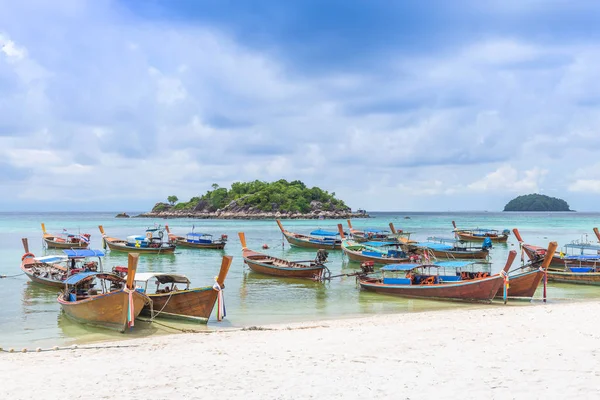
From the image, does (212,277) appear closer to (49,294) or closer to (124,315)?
(49,294)

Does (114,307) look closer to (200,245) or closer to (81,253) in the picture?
(81,253)

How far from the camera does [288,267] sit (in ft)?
97.6

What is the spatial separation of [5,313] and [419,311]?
54.1 feet

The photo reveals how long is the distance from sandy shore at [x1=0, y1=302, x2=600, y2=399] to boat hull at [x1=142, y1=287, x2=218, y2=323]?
6.99 feet

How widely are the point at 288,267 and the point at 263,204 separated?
379ft

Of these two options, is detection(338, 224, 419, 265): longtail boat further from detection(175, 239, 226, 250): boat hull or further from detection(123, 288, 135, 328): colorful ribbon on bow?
detection(123, 288, 135, 328): colorful ribbon on bow

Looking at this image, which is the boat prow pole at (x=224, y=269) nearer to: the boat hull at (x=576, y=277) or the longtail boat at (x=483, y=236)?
the boat hull at (x=576, y=277)

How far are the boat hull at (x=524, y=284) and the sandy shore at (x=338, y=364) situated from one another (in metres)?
6.23

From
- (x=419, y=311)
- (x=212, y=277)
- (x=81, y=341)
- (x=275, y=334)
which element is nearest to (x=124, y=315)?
(x=81, y=341)

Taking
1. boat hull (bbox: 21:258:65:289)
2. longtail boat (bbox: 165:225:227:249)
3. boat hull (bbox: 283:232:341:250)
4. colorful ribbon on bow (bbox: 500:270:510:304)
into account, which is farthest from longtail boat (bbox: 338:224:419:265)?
boat hull (bbox: 21:258:65:289)

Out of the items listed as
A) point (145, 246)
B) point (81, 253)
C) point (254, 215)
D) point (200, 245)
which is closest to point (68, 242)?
point (145, 246)

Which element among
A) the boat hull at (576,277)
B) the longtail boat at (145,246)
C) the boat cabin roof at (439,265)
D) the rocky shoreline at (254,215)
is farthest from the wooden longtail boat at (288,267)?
the rocky shoreline at (254,215)

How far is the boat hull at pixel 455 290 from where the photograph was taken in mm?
20812

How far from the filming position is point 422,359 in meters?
10.8
